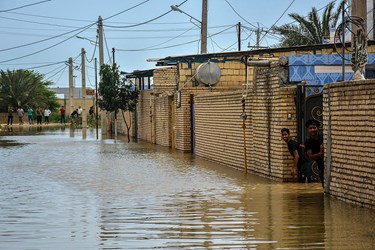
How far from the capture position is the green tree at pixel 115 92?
46.3 meters

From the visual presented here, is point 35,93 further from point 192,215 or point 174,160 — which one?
point 192,215

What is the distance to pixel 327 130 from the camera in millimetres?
15797

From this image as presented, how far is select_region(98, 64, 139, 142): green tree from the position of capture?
46344 millimetres

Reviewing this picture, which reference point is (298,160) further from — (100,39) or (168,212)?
(100,39)

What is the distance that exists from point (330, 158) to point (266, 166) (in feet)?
14.1

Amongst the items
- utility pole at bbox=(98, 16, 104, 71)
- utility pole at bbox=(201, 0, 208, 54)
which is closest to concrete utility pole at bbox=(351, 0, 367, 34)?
utility pole at bbox=(201, 0, 208, 54)

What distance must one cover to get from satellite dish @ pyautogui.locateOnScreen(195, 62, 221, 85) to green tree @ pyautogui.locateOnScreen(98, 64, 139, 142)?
45.9 feet

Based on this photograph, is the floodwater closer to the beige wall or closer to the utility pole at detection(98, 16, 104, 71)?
the beige wall

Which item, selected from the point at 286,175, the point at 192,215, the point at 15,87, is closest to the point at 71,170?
the point at 286,175

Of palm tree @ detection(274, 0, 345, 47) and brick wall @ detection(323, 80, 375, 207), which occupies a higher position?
palm tree @ detection(274, 0, 345, 47)

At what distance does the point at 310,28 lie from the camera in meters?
45.4

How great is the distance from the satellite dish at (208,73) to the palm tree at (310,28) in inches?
527

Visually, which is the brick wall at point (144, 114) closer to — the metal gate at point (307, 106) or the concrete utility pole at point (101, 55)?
the concrete utility pole at point (101, 55)

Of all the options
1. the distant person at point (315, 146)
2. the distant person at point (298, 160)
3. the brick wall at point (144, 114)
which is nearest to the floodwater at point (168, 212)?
the distant person at point (298, 160)
